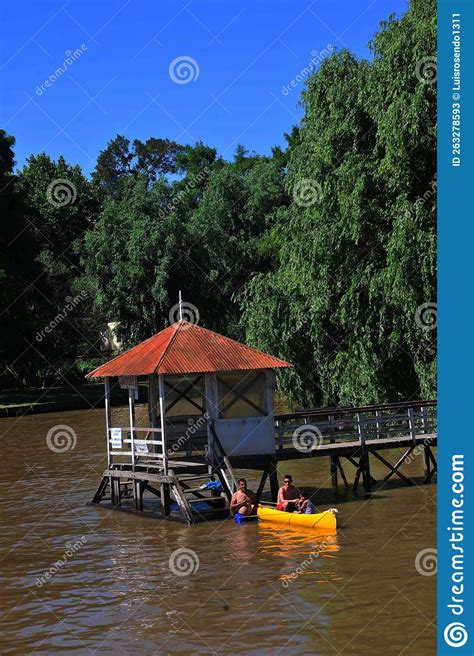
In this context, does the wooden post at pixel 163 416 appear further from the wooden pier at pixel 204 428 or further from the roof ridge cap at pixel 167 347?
the roof ridge cap at pixel 167 347

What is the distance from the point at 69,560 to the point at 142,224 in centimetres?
4166

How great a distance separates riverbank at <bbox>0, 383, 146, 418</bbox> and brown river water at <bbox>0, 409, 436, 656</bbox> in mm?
28099

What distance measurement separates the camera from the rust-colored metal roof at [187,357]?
78.7ft

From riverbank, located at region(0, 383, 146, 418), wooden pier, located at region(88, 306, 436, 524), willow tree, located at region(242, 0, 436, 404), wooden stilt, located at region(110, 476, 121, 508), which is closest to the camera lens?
wooden pier, located at region(88, 306, 436, 524)

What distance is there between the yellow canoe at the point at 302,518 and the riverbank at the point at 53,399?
111 ft

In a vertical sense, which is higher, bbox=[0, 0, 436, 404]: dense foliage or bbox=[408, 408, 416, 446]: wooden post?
bbox=[0, 0, 436, 404]: dense foliage

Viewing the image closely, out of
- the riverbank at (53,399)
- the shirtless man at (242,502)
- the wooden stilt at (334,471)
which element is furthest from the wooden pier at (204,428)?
the riverbank at (53,399)

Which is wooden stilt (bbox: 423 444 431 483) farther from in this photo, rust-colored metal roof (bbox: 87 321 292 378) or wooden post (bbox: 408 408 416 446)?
rust-colored metal roof (bbox: 87 321 292 378)

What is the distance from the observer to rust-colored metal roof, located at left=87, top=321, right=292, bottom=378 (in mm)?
24000

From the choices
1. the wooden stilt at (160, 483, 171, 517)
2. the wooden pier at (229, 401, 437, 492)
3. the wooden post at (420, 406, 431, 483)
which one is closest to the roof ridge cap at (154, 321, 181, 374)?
the wooden stilt at (160, 483, 171, 517)

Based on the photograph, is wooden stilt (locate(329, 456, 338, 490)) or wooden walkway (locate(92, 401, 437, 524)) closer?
wooden walkway (locate(92, 401, 437, 524))

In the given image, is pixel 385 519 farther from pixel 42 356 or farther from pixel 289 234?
pixel 42 356

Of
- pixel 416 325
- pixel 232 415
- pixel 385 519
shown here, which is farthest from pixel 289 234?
pixel 385 519

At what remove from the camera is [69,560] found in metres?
20.4
